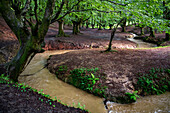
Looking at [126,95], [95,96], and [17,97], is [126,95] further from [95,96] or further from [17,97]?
[17,97]

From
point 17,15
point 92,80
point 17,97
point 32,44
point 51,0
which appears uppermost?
point 51,0

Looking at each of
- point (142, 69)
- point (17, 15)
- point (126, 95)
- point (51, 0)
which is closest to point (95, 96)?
point (126, 95)

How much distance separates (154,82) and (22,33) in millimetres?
6837

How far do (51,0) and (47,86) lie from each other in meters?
4.23

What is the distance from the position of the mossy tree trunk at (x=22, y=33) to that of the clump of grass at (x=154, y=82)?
5146 millimetres

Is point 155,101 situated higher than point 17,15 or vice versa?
point 17,15

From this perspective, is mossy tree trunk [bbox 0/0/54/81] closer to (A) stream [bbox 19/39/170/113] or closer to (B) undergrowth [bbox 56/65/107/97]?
(A) stream [bbox 19/39/170/113]

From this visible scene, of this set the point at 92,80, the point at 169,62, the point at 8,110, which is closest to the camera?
the point at 8,110

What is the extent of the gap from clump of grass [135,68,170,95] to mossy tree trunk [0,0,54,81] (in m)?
5.15

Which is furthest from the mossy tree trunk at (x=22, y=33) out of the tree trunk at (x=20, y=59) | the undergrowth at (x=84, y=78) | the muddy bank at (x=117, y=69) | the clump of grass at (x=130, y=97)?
the clump of grass at (x=130, y=97)

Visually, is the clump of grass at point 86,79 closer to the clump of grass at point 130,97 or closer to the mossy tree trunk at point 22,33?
the clump of grass at point 130,97

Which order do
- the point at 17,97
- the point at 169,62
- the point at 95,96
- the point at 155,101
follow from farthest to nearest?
the point at 169,62 < the point at 95,96 < the point at 155,101 < the point at 17,97

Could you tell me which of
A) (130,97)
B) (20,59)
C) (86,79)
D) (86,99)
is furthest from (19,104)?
(130,97)

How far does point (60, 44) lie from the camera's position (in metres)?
14.8
